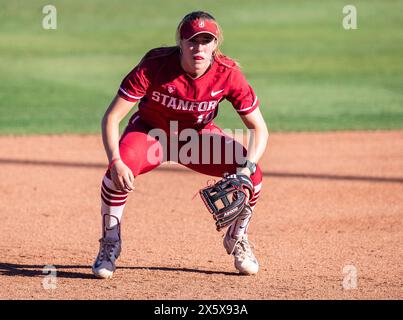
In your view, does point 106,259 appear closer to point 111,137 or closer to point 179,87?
point 111,137

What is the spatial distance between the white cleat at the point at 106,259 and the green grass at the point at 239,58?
5.47m

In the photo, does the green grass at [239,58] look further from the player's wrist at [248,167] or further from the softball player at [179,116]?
the player's wrist at [248,167]

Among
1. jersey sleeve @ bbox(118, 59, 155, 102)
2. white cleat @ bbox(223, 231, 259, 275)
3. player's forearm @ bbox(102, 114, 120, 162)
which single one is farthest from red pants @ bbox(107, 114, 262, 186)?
Result: white cleat @ bbox(223, 231, 259, 275)

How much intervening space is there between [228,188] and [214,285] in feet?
1.98

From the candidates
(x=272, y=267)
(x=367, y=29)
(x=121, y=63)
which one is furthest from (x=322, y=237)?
(x=367, y=29)

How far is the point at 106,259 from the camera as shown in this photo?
5625mm

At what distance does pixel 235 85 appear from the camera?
557 cm

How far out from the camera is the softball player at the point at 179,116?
17.7ft

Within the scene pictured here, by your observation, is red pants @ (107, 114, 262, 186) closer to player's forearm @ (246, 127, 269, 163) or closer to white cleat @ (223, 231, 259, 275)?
player's forearm @ (246, 127, 269, 163)

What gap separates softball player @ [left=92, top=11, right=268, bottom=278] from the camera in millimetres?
5387

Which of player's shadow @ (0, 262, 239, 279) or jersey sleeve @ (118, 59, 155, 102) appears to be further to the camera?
player's shadow @ (0, 262, 239, 279)

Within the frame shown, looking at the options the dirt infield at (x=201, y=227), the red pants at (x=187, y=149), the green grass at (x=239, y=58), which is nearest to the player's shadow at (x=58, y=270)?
the dirt infield at (x=201, y=227)

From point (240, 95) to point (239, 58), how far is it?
10.8m

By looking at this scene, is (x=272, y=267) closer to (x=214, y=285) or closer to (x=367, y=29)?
(x=214, y=285)
